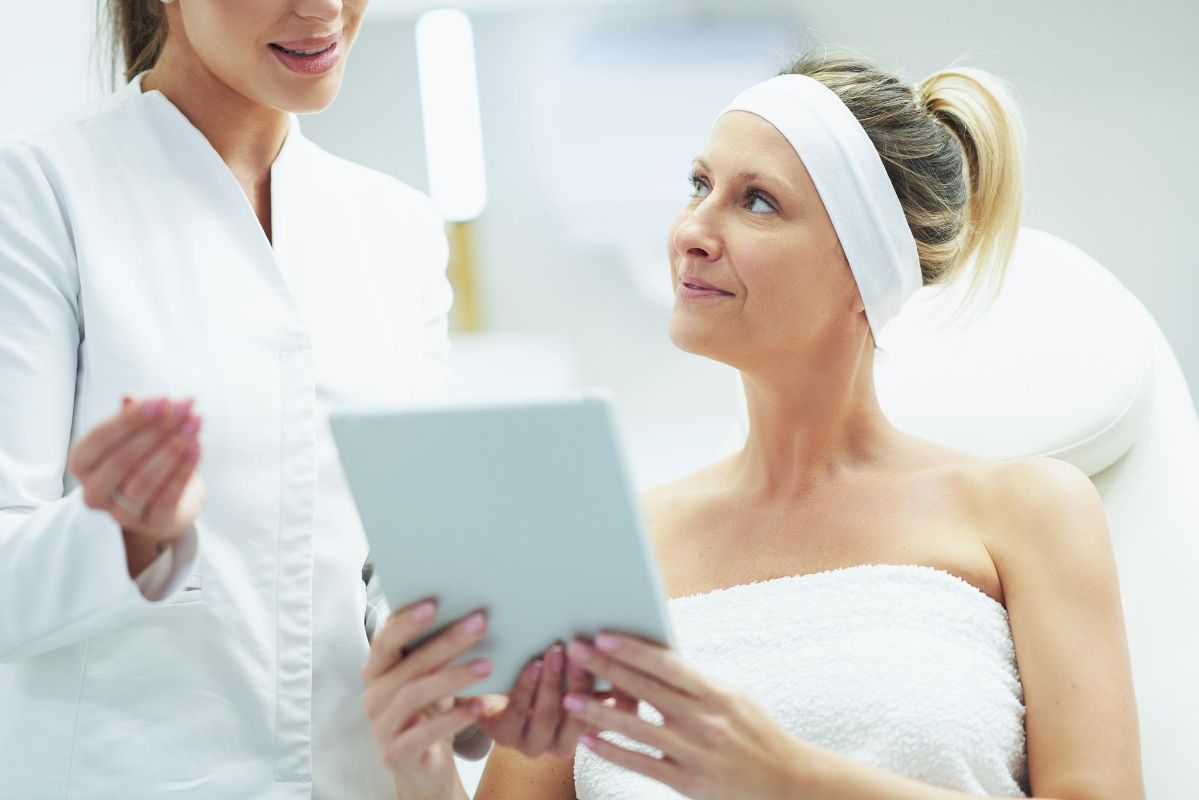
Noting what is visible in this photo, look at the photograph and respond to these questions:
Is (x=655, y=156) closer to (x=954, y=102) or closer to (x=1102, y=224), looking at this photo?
(x=1102, y=224)

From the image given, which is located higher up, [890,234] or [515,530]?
[890,234]

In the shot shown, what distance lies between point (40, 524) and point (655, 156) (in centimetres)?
258

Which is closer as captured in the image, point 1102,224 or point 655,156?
point 1102,224

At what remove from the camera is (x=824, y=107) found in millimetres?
1526

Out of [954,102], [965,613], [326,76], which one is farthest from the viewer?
[954,102]

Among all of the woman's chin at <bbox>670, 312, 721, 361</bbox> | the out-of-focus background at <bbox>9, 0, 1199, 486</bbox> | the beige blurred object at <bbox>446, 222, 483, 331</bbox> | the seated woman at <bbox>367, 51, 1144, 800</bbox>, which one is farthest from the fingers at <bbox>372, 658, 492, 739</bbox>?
the beige blurred object at <bbox>446, 222, 483, 331</bbox>

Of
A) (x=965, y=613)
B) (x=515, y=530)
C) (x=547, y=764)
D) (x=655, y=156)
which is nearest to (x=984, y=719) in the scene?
(x=965, y=613)

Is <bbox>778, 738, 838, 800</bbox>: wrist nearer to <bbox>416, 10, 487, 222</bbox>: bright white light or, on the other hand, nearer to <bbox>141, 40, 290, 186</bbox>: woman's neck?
<bbox>141, 40, 290, 186</bbox>: woman's neck

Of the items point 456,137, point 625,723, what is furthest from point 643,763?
point 456,137

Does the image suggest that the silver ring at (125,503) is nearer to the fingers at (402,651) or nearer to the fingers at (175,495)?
the fingers at (175,495)

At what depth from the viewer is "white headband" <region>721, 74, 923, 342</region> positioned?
1500 millimetres

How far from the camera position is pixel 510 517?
0.97 metres

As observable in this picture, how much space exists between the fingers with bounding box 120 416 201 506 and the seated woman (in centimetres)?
24

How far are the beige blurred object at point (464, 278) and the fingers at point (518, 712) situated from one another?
Result: 8.15ft
